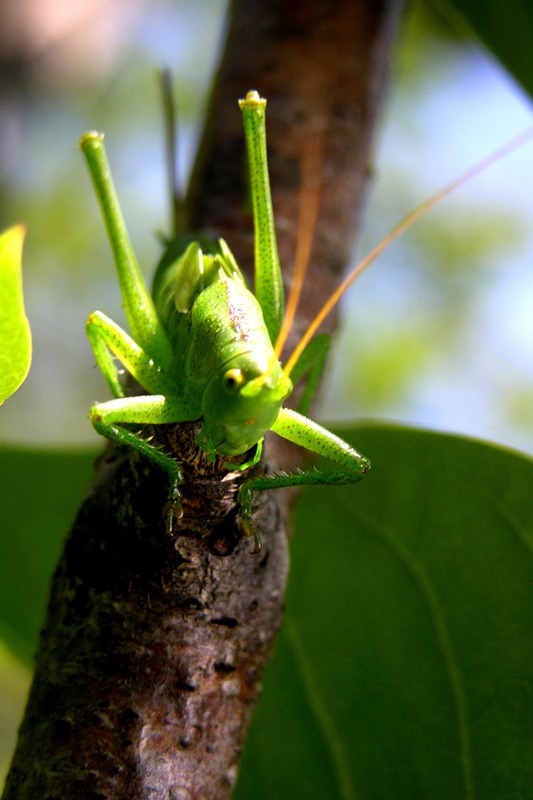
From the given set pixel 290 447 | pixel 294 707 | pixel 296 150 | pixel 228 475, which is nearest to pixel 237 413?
pixel 228 475

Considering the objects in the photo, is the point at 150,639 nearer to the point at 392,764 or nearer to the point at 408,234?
the point at 392,764

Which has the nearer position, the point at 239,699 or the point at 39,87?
the point at 239,699

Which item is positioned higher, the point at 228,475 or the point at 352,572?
the point at 228,475

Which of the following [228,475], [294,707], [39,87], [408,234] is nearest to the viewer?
[228,475]

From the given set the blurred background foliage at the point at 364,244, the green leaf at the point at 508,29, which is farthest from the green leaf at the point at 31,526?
the blurred background foliage at the point at 364,244

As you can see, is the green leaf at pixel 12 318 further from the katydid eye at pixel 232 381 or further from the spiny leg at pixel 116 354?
the spiny leg at pixel 116 354

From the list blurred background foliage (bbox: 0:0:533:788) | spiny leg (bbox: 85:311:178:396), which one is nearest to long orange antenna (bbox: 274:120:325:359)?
spiny leg (bbox: 85:311:178:396)

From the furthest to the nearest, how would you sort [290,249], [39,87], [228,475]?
[39,87], [290,249], [228,475]
